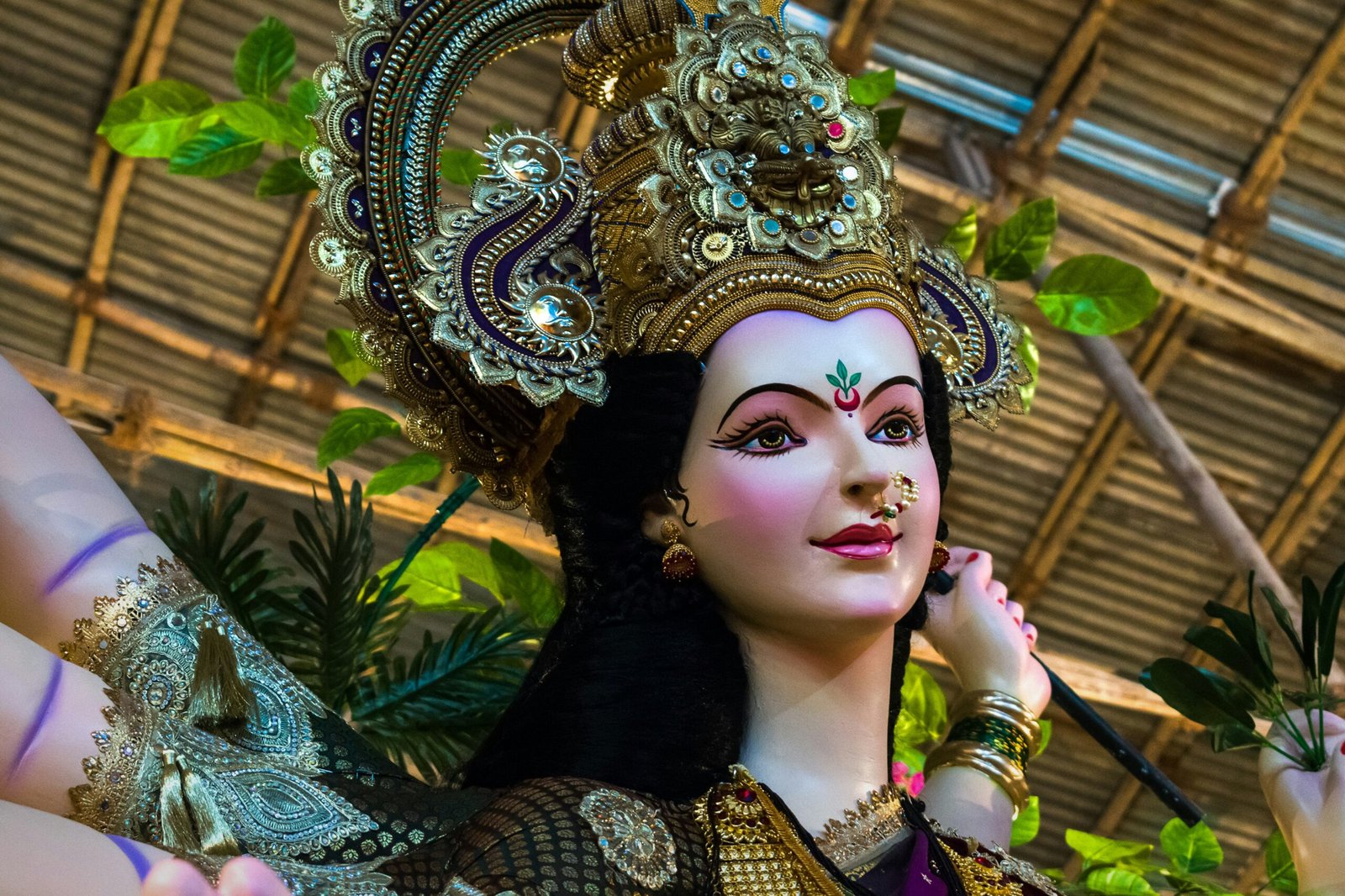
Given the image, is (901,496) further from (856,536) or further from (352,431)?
(352,431)

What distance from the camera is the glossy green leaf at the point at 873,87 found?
347cm

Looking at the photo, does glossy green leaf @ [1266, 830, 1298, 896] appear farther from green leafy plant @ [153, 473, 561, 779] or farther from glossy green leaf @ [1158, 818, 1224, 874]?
green leafy plant @ [153, 473, 561, 779]

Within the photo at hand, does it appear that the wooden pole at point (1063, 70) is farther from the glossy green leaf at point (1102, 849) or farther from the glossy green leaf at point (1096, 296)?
the glossy green leaf at point (1102, 849)

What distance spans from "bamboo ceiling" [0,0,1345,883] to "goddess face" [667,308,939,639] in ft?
14.5

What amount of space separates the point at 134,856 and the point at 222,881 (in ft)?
→ 0.73

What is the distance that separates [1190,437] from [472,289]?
658 cm

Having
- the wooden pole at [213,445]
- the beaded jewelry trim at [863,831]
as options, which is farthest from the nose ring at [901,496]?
the wooden pole at [213,445]

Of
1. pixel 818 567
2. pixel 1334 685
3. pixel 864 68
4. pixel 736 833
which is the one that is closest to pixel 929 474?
pixel 818 567

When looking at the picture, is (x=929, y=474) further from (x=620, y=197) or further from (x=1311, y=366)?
(x=1311, y=366)

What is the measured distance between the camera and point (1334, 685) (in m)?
5.83

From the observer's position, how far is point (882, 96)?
141 inches

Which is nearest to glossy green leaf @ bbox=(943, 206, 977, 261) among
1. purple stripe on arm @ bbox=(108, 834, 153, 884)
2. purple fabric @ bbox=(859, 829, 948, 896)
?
purple fabric @ bbox=(859, 829, 948, 896)

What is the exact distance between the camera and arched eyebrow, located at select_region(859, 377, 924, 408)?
2.28m

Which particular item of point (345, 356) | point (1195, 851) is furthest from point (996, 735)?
point (345, 356)
